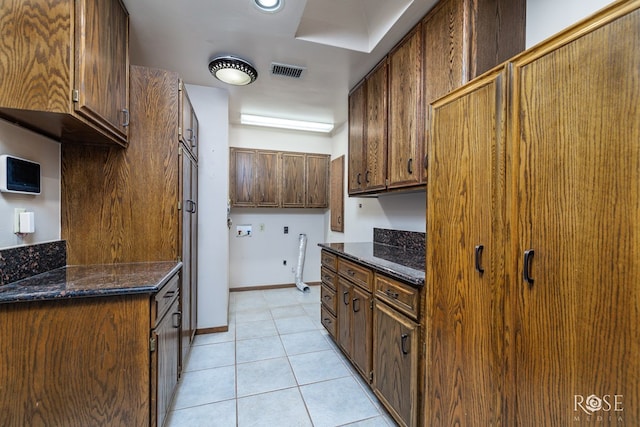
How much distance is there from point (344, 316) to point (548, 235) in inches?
70.2

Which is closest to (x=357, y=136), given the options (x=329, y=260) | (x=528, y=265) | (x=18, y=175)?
(x=329, y=260)

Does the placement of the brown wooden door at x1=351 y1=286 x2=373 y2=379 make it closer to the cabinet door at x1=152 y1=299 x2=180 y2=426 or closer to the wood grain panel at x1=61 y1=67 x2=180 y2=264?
the cabinet door at x1=152 y1=299 x2=180 y2=426

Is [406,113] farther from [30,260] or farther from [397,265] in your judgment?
[30,260]

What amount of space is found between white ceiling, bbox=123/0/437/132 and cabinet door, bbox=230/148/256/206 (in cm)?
146

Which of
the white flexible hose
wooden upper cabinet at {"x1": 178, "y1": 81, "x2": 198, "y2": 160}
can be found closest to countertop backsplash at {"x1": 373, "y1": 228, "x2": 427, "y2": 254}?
the white flexible hose

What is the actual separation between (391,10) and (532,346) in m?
2.09

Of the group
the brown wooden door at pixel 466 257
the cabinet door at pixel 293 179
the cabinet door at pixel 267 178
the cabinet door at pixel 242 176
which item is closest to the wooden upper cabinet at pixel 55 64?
the brown wooden door at pixel 466 257

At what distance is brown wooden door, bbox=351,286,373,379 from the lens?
1974mm

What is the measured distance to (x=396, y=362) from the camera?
1.65 meters

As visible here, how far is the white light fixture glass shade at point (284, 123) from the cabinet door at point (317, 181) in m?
0.46

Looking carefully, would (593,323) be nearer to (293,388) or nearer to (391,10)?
(293,388)

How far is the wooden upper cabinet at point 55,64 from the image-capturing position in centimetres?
120

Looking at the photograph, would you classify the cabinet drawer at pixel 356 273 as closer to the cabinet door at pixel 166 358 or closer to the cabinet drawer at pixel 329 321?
the cabinet drawer at pixel 329 321

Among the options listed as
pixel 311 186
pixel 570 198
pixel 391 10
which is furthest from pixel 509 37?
pixel 311 186
